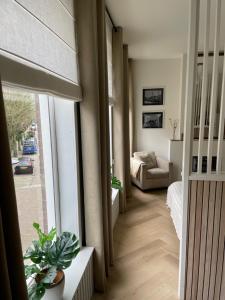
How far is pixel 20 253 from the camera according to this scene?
748 mm

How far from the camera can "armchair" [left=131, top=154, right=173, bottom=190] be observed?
4.70 m

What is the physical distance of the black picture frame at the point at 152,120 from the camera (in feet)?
18.0

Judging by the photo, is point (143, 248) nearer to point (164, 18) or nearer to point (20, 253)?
point (20, 253)

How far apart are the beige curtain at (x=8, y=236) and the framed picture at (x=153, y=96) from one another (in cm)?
502

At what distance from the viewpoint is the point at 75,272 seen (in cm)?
169

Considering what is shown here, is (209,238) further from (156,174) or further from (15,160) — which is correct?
(156,174)

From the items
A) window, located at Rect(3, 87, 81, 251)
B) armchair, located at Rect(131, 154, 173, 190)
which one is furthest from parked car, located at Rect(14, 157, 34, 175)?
armchair, located at Rect(131, 154, 173, 190)

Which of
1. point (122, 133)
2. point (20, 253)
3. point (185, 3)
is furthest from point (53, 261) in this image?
point (185, 3)

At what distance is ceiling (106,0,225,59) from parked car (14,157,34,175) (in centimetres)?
218

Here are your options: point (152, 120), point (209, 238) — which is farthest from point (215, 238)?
point (152, 120)

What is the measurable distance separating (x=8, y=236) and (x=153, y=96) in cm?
514

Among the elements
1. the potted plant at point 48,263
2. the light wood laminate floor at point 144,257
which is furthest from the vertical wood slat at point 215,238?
the potted plant at point 48,263

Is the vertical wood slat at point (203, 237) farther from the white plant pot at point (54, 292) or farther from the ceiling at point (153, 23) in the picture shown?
the ceiling at point (153, 23)

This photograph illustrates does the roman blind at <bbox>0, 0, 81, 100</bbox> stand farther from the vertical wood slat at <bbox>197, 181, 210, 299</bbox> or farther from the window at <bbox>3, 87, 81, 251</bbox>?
the vertical wood slat at <bbox>197, 181, 210, 299</bbox>
